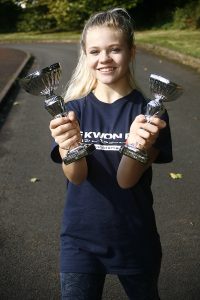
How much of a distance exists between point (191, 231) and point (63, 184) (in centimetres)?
169

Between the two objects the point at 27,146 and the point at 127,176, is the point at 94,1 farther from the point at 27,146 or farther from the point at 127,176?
the point at 127,176

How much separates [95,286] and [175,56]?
46.2 feet

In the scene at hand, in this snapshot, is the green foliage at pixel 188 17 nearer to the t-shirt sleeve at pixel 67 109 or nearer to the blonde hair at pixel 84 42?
the blonde hair at pixel 84 42

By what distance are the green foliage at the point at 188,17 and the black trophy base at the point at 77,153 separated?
83.5 feet

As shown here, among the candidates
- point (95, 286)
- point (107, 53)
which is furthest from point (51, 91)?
point (95, 286)

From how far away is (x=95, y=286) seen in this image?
2.26m

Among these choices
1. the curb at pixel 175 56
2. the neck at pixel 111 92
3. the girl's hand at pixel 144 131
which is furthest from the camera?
the curb at pixel 175 56

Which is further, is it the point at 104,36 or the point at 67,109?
the point at 67,109

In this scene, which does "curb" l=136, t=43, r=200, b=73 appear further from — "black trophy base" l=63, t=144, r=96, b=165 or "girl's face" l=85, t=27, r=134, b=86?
"black trophy base" l=63, t=144, r=96, b=165

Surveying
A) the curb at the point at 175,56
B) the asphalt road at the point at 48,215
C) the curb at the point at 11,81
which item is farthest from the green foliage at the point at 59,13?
the asphalt road at the point at 48,215

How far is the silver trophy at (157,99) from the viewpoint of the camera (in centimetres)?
189

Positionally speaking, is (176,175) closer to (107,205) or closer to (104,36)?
(107,205)

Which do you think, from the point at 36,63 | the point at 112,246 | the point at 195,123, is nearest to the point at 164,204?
the point at 112,246

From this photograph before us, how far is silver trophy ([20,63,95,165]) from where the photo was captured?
1.92 metres
